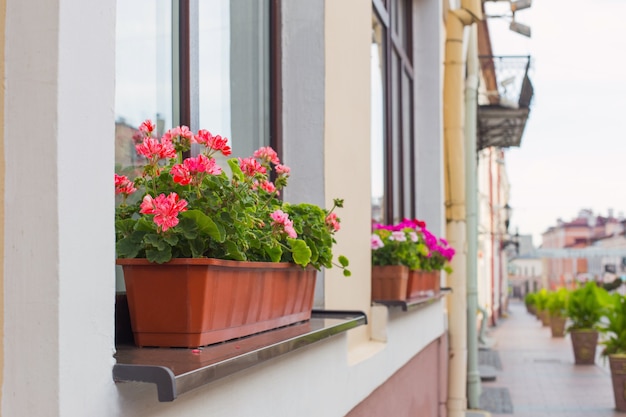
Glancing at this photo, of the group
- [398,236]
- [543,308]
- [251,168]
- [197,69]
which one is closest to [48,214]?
[251,168]

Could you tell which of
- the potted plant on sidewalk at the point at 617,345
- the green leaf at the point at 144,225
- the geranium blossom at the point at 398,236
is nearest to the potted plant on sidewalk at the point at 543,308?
the potted plant on sidewalk at the point at 617,345

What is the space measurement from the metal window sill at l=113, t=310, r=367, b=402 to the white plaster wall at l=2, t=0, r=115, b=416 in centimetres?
10

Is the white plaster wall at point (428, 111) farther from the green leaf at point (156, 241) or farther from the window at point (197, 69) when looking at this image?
the green leaf at point (156, 241)

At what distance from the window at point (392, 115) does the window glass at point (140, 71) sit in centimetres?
311

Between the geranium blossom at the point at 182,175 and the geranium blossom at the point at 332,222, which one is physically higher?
the geranium blossom at the point at 182,175

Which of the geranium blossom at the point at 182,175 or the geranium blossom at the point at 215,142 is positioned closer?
the geranium blossom at the point at 182,175

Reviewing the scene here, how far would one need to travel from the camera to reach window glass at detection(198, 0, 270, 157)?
9.63 feet

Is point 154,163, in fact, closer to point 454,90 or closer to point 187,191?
point 187,191

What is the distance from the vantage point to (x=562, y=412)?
10.9m

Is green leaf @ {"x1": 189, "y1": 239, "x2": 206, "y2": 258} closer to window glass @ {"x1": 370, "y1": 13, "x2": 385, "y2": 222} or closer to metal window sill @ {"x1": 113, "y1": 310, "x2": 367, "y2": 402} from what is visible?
metal window sill @ {"x1": 113, "y1": 310, "x2": 367, "y2": 402}

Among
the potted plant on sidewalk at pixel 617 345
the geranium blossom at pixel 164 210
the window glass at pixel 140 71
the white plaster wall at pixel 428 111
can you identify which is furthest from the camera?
the potted plant on sidewalk at pixel 617 345

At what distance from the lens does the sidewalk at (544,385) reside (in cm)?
1107

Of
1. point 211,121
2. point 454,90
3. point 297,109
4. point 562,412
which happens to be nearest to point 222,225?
point 211,121

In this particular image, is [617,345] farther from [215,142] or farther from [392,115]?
[215,142]
